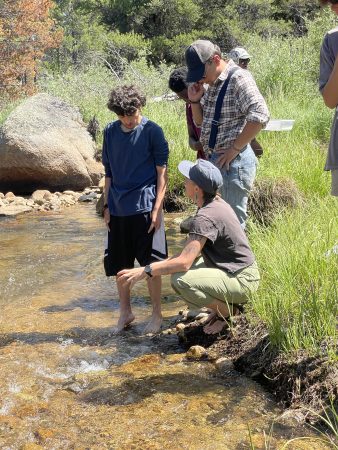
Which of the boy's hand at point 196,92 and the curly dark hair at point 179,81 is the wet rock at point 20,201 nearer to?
the curly dark hair at point 179,81

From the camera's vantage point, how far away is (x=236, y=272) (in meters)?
3.85

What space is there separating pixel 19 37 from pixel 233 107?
21.0 metres

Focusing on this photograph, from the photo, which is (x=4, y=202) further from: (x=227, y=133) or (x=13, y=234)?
(x=227, y=133)

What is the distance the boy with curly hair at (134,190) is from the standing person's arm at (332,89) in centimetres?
146

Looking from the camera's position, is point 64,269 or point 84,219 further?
point 84,219

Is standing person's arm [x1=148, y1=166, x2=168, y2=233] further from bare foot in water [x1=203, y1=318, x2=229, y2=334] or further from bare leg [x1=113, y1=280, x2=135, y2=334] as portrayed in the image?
bare foot in water [x1=203, y1=318, x2=229, y2=334]

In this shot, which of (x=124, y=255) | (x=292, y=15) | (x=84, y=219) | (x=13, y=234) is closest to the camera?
(x=124, y=255)

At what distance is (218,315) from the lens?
4.11 m

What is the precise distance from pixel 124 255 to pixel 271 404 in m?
1.68

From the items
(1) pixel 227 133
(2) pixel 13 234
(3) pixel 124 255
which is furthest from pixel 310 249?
(2) pixel 13 234

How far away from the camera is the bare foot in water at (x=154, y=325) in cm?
440

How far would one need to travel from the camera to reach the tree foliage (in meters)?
22.5

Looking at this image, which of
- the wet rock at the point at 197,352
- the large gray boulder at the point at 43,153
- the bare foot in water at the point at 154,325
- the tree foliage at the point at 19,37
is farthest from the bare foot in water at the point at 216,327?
the tree foliage at the point at 19,37

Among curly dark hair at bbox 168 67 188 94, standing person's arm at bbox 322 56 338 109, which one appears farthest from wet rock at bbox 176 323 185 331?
standing person's arm at bbox 322 56 338 109
